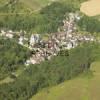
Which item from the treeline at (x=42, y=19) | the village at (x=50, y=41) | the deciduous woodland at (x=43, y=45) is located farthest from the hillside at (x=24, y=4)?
the village at (x=50, y=41)

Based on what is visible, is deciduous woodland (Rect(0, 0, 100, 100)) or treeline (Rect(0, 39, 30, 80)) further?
treeline (Rect(0, 39, 30, 80))

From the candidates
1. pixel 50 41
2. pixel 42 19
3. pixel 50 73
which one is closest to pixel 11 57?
pixel 50 73

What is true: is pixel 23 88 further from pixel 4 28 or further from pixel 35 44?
pixel 4 28

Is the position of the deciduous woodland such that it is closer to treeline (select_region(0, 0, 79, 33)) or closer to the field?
treeline (select_region(0, 0, 79, 33))

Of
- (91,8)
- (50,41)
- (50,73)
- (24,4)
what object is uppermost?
(24,4)

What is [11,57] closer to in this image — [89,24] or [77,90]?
[77,90]

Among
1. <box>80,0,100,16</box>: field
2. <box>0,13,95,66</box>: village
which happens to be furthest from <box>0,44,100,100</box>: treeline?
<box>80,0,100,16</box>: field

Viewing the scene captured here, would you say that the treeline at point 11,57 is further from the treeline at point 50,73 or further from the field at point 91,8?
the field at point 91,8
